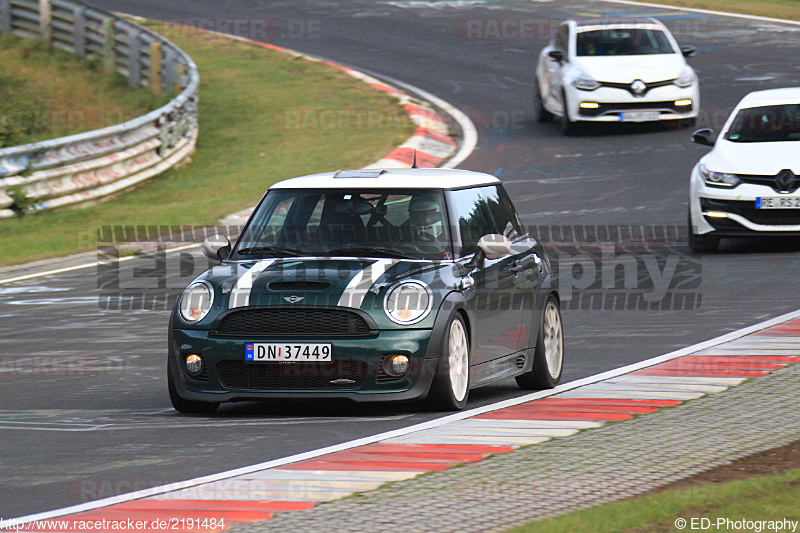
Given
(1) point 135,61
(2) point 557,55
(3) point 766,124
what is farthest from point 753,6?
(3) point 766,124

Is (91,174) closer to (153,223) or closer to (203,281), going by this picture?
(153,223)

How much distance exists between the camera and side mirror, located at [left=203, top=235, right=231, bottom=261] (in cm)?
958

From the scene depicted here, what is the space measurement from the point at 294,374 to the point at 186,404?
768 mm

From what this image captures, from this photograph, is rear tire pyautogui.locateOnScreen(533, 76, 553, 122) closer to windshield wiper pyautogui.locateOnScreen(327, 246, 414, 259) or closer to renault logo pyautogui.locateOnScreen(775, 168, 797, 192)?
renault logo pyautogui.locateOnScreen(775, 168, 797, 192)

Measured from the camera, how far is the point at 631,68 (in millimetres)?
24812

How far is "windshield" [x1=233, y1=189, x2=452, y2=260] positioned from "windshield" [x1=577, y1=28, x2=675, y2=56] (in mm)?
16818

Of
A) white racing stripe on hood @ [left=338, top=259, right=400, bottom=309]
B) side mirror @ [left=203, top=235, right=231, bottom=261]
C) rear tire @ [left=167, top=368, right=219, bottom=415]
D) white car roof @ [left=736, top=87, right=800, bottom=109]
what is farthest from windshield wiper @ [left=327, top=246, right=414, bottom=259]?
white car roof @ [left=736, top=87, right=800, bottom=109]

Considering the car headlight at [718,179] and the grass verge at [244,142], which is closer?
the car headlight at [718,179]

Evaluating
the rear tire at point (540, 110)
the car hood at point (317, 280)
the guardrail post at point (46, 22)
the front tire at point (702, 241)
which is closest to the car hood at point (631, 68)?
the rear tire at point (540, 110)

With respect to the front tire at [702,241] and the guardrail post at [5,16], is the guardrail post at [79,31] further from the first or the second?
the front tire at [702,241]

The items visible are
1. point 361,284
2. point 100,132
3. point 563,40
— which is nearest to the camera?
point 361,284

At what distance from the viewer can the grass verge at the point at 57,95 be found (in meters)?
27.2

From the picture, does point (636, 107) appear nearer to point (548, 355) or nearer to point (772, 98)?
point (772, 98)

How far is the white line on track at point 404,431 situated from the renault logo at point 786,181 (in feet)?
12.5
